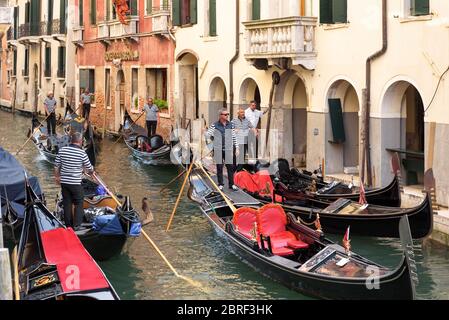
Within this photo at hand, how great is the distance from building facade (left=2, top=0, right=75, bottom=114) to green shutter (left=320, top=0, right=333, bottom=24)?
37.2 feet

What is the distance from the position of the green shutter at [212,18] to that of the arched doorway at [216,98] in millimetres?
810

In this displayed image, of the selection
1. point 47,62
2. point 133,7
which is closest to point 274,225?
point 133,7

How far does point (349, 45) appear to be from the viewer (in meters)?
9.92

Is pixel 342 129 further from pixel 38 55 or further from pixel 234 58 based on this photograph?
pixel 38 55

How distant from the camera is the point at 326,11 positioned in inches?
406

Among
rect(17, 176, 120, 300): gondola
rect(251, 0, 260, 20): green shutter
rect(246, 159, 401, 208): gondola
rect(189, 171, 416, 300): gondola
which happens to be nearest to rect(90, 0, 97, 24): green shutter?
rect(251, 0, 260, 20): green shutter

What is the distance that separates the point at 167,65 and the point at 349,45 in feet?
20.5

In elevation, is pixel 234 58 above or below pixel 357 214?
above

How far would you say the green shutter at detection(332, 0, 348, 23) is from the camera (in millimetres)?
9922

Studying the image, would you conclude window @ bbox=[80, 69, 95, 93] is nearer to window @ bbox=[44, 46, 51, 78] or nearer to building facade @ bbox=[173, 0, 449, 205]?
window @ bbox=[44, 46, 51, 78]

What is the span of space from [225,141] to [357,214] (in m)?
1.78

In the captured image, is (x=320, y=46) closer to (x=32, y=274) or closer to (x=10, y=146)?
(x=32, y=274)
